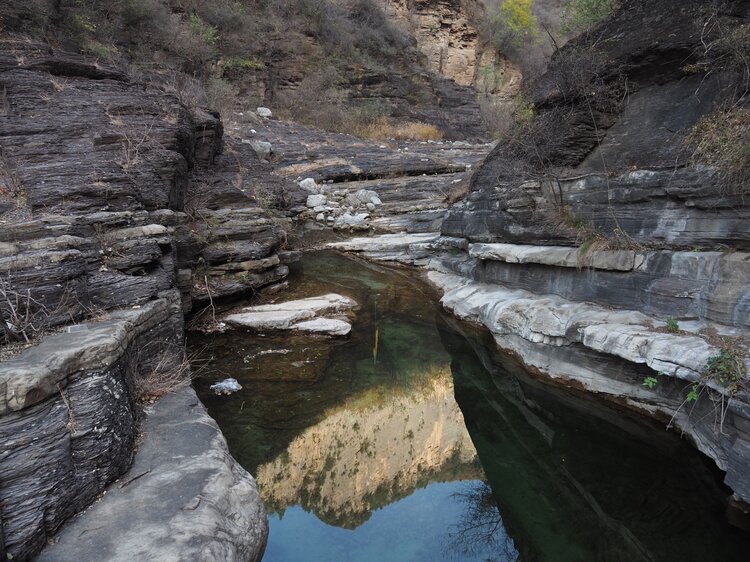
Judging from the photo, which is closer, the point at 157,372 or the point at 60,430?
the point at 60,430

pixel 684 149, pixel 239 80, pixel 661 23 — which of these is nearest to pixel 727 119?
pixel 684 149

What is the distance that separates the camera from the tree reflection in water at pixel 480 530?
4.40 m

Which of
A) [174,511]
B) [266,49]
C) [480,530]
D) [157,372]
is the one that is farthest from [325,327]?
[266,49]

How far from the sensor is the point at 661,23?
775cm

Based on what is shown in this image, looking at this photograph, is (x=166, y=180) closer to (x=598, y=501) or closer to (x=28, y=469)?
(x=28, y=469)

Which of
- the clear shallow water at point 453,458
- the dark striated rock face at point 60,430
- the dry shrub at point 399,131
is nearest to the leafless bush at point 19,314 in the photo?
the dark striated rock face at point 60,430

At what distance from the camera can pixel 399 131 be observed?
23.6 metres

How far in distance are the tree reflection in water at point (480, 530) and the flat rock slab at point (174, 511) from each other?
1930 mm

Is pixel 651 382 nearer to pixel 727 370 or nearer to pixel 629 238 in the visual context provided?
pixel 727 370

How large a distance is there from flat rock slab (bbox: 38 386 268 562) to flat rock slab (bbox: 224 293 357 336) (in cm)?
407

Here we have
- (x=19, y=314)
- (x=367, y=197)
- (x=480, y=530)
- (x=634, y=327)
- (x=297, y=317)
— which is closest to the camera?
(x=19, y=314)

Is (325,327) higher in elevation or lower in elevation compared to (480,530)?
higher

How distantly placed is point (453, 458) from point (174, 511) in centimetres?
360

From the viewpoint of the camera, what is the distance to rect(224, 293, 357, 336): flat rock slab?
27.9 ft
